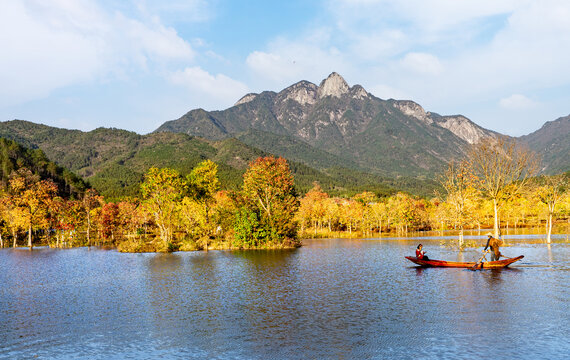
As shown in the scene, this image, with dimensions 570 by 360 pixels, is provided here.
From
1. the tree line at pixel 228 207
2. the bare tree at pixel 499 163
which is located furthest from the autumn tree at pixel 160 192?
the bare tree at pixel 499 163

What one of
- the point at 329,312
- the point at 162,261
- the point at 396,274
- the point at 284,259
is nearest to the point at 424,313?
the point at 329,312

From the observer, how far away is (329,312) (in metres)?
29.6

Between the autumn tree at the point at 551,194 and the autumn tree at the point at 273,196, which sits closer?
the autumn tree at the point at 551,194

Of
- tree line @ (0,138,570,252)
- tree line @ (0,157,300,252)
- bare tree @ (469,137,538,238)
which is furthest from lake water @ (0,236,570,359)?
tree line @ (0,157,300,252)

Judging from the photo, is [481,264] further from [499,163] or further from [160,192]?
[160,192]

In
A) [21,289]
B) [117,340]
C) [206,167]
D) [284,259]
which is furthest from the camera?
[206,167]

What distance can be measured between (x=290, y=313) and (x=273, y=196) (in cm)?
5853

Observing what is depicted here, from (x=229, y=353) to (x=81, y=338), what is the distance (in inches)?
389

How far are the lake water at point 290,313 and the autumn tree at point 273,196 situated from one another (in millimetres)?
31043

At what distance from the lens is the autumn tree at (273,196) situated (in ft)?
271

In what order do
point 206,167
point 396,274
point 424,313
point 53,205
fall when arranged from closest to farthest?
point 424,313
point 396,274
point 53,205
point 206,167

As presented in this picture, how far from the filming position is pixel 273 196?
87812mm

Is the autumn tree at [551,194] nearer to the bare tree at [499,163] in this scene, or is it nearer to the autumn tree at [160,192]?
the bare tree at [499,163]

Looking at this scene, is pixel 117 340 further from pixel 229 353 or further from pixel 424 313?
pixel 424 313
